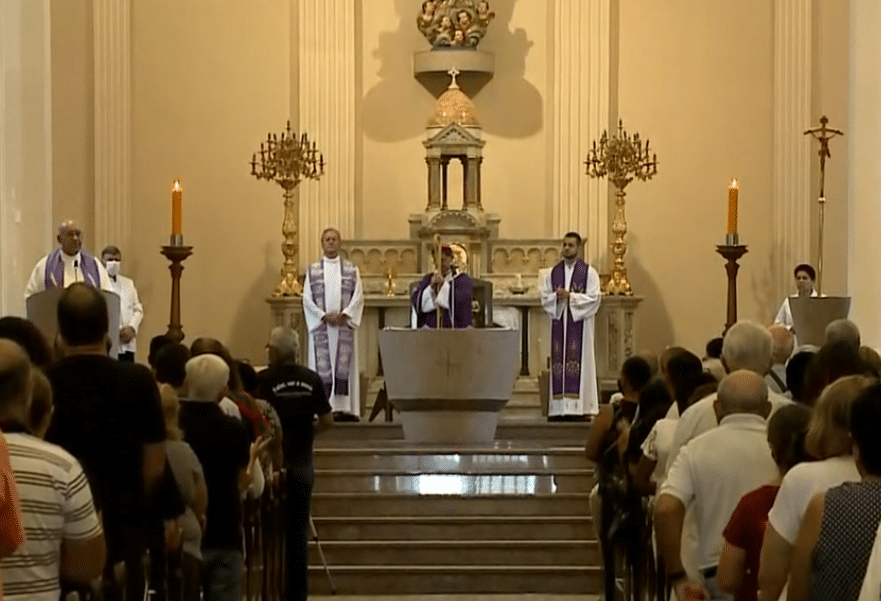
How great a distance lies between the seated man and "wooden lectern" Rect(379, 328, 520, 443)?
3.43 feet

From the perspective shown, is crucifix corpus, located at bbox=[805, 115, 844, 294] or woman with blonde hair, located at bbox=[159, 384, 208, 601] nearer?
woman with blonde hair, located at bbox=[159, 384, 208, 601]

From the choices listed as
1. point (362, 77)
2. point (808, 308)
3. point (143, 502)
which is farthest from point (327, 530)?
point (362, 77)

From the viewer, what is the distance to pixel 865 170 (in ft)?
48.3

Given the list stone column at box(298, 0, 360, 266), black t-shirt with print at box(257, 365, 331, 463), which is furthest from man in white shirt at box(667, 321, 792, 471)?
stone column at box(298, 0, 360, 266)

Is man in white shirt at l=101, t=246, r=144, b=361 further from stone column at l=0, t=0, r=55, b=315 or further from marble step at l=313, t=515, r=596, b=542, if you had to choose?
marble step at l=313, t=515, r=596, b=542

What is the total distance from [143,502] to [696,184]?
12.6 m

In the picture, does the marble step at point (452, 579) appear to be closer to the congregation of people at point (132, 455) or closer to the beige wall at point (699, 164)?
the congregation of people at point (132, 455)

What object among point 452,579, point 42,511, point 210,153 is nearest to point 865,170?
point 452,579

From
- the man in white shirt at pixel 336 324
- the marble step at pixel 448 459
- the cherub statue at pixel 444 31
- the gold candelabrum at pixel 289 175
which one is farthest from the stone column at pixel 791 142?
the marble step at pixel 448 459

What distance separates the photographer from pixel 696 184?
1819 centimetres

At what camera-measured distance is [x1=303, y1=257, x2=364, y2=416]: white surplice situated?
16.1 metres

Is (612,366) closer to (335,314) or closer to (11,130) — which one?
(335,314)

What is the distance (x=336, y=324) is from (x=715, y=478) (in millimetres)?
10021

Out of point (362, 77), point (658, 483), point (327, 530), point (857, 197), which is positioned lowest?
point (327, 530)
